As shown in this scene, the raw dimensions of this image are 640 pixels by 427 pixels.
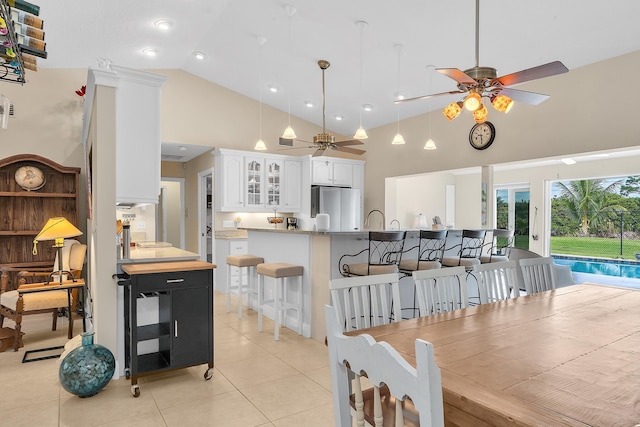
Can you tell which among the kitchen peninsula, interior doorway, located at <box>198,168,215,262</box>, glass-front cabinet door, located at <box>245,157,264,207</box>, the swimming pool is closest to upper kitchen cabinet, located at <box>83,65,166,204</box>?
the kitchen peninsula

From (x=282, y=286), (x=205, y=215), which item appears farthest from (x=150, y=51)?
(x=282, y=286)

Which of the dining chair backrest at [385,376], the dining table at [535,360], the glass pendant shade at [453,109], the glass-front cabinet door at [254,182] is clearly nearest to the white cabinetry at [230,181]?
the glass-front cabinet door at [254,182]

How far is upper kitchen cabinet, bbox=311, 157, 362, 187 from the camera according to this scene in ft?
23.0

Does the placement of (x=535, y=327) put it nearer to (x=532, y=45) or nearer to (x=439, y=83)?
(x=532, y=45)

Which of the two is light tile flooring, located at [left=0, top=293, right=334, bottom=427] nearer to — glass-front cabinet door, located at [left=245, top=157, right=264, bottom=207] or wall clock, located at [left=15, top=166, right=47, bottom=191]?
wall clock, located at [left=15, top=166, right=47, bottom=191]

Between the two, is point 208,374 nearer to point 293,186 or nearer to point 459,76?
point 459,76

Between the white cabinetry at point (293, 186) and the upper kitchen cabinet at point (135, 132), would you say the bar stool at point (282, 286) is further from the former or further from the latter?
the white cabinetry at point (293, 186)

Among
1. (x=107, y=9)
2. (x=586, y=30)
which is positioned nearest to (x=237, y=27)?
(x=107, y=9)

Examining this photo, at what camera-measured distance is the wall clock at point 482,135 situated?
5.32 metres

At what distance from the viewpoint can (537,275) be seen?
3.03m

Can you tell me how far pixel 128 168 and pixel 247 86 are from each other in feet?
12.7

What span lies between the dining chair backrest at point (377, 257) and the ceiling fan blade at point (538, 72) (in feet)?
4.84

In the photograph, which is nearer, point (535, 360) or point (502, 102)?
point (535, 360)

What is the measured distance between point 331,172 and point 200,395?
497cm
